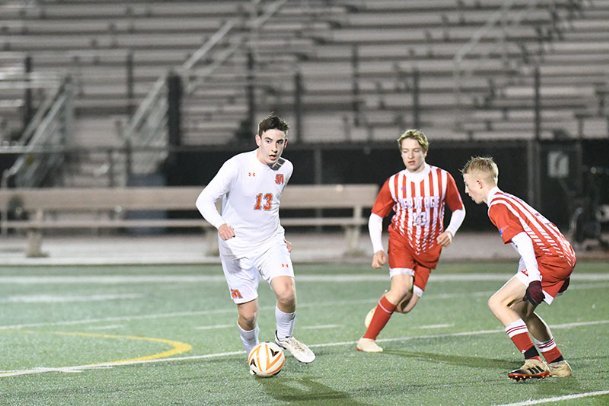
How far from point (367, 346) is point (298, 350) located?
97 cm

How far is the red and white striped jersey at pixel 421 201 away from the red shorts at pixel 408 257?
0.04 metres

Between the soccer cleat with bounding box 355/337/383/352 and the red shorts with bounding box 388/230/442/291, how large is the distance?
2.01 ft

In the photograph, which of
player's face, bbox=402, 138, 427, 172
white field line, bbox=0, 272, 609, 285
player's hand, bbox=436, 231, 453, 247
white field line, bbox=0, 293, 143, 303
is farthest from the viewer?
white field line, bbox=0, 272, 609, 285

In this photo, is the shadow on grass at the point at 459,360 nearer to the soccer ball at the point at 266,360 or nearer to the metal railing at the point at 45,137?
the soccer ball at the point at 266,360

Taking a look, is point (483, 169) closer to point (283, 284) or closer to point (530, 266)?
point (530, 266)

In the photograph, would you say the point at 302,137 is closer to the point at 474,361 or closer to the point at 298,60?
the point at 298,60

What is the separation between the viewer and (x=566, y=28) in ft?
97.1

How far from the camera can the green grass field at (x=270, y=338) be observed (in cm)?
845

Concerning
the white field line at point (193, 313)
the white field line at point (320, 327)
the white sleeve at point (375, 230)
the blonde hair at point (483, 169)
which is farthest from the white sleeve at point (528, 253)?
the white field line at point (193, 313)

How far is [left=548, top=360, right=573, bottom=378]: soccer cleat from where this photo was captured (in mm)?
8875

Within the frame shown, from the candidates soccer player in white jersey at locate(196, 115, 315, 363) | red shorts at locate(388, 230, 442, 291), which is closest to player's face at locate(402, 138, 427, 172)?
red shorts at locate(388, 230, 442, 291)

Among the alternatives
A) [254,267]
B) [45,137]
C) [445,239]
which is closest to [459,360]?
[445,239]

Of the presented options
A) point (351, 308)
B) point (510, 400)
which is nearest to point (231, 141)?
point (351, 308)

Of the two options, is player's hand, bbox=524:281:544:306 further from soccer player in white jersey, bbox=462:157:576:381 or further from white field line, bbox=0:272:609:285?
white field line, bbox=0:272:609:285
